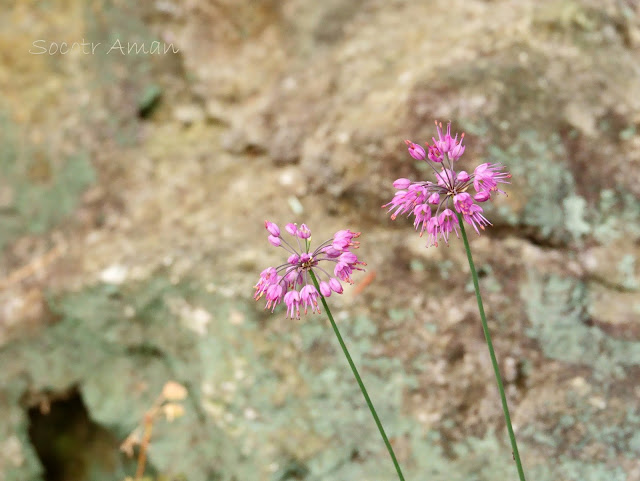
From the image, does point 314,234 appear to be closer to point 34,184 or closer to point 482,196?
point 482,196

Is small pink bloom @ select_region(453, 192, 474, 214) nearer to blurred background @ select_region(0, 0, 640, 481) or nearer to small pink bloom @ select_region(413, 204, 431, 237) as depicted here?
small pink bloom @ select_region(413, 204, 431, 237)

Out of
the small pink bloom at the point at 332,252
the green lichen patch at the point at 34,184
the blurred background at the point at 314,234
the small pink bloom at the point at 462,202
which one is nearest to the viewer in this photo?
the small pink bloom at the point at 462,202

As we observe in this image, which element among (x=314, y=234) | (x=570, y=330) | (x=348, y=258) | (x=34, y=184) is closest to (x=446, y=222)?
(x=348, y=258)

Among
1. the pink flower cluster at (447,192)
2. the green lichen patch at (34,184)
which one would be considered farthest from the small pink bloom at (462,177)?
the green lichen patch at (34,184)

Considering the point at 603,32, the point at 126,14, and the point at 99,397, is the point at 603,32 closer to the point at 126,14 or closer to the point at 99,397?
the point at 126,14

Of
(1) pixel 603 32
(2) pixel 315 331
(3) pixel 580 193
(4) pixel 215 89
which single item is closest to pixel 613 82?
(1) pixel 603 32

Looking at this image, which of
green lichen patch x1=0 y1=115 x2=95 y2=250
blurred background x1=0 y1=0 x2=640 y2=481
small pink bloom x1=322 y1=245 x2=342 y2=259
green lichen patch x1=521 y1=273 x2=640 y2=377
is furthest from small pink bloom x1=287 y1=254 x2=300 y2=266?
green lichen patch x1=0 y1=115 x2=95 y2=250

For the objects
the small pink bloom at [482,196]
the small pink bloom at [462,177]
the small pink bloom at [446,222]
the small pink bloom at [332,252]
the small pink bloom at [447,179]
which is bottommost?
the small pink bloom at [446,222]

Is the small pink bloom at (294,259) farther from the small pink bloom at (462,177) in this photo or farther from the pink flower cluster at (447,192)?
the small pink bloom at (462,177)
